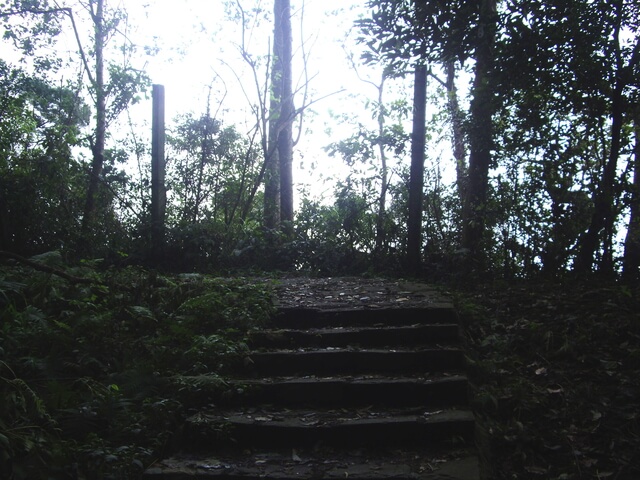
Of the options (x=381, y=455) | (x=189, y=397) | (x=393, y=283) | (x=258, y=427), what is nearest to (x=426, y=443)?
(x=381, y=455)

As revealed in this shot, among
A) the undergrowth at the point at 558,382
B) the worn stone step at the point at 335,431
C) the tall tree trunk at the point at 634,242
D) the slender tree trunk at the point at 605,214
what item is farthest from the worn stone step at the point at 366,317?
the tall tree trunk at the point at 634,242

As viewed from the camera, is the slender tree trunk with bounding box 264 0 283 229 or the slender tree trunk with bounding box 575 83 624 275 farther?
the slender tree trunk with bounding box 264 0 283 229

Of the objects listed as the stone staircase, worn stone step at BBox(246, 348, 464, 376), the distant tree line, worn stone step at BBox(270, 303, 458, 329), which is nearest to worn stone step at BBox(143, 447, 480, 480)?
the stone staircase

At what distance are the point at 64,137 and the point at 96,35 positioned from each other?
5.91m

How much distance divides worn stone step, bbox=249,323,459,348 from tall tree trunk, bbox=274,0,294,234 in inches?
281

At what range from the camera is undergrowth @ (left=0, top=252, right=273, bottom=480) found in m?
2.90

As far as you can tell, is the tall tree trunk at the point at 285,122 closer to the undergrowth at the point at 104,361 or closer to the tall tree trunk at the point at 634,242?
the undergrowth at the point at 104,361

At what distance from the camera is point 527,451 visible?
11.1 ft

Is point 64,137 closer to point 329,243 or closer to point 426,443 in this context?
point 329,243

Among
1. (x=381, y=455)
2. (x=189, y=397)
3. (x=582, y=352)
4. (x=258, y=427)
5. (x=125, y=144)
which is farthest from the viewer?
(x=125, y=144)

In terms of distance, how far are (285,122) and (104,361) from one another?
8.60 meters

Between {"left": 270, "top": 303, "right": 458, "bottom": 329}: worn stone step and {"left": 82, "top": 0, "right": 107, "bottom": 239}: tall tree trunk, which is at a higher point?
{"left": 82, "top": 0, "right": 107, "bottom": 239}: tall tree trunk

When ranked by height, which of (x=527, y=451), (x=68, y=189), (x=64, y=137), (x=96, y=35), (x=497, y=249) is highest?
(x=96, y=35)

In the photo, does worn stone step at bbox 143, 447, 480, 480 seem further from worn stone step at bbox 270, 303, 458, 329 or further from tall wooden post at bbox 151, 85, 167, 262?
tall wooden post at bbox 151, 85, 167, 262
